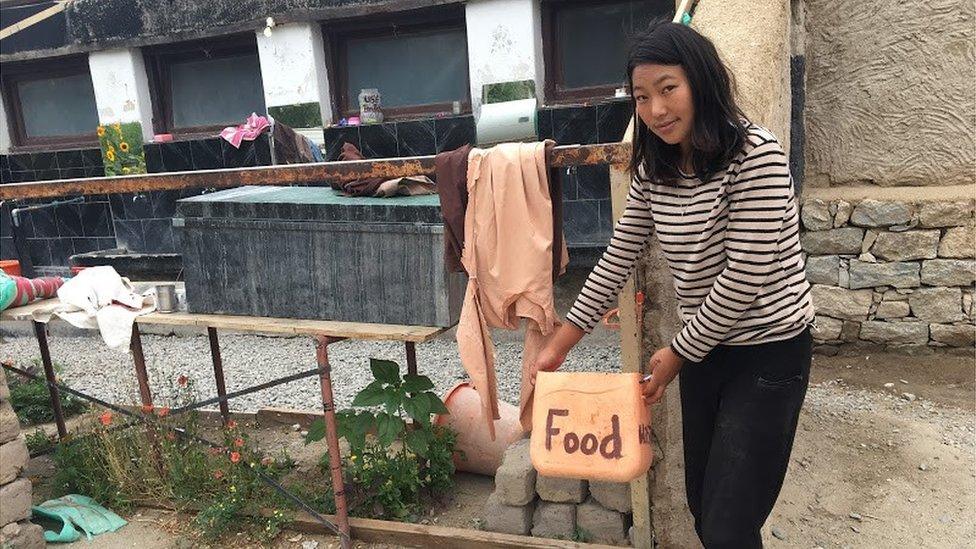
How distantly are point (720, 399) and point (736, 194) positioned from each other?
0.64 m

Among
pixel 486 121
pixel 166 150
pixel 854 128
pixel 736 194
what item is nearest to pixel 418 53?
pixel 486 121

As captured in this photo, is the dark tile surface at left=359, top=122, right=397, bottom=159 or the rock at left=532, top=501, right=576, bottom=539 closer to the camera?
the rock at left=532, top=501, right=576, bottom=539

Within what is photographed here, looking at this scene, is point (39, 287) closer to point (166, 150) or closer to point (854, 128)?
point (166, 150)

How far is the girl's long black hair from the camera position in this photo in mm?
1839

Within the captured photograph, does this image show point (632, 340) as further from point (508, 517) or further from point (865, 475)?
point (865, 475)

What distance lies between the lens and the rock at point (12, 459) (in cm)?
331

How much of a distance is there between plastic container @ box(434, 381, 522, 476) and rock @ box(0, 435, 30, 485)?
76.4 inches

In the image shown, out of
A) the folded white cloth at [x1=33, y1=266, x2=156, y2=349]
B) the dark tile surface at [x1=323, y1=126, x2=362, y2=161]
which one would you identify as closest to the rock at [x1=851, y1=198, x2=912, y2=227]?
the dark tile surface at [x1=323, y1=126, x2=362, y2=161]

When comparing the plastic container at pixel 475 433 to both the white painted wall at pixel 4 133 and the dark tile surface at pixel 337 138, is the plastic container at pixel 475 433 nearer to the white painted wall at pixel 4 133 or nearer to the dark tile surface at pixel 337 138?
the dark tile surface at pixel 337 138

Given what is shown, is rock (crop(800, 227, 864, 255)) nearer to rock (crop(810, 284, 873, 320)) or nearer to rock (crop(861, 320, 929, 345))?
rock (crop(810, 284, 873, 320))

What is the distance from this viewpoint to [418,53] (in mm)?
6305

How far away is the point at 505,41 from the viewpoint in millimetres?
5781

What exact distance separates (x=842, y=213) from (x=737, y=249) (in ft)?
12.2

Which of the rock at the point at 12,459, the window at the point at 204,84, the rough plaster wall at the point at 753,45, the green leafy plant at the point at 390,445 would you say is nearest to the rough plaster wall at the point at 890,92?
the rough plaster wall at the point at 753,45
